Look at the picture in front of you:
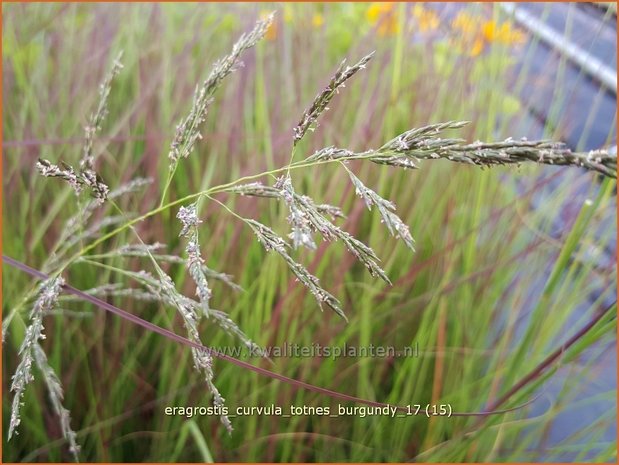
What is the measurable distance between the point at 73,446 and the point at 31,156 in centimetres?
54

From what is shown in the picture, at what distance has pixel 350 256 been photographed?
0.84 metres

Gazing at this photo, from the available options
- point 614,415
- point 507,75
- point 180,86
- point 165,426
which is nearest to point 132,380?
point 165,426

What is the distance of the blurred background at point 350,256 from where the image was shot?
79cm

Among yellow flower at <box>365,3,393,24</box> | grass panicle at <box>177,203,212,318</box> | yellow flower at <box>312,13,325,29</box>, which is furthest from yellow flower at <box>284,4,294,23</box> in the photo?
grass panicle at <box>177,203,212,318</box>

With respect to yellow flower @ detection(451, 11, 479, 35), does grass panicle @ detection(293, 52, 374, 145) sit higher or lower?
lower

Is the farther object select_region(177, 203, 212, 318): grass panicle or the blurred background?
the blurred background

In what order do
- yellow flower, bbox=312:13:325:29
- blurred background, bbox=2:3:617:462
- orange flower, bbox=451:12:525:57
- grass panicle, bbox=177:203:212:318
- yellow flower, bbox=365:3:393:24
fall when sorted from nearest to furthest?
1. grass panicle, bbox=177:203:212:318
2. blurred background, bbox=2:3:617:462
3. orange flower, bbox=451:12:525:57
4. yellow flower, bbox=365:3:393:24
5. yellow flower, bbox=312:13:325:29

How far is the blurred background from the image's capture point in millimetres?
787

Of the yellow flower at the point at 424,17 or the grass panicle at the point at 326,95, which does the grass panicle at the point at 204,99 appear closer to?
the grass panicle at the point at 326,95

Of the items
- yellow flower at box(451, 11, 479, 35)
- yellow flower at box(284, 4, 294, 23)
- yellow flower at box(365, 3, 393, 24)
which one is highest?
yellow flower at box(284, 4, 294, 23)

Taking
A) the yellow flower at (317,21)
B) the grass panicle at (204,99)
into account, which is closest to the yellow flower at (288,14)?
the yellow flower at (317,21)

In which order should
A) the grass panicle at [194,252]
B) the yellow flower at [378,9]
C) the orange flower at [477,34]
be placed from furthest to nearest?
the yellow flower at [378,9], the orange flower at [477,34], the grass panicle at [194,252]

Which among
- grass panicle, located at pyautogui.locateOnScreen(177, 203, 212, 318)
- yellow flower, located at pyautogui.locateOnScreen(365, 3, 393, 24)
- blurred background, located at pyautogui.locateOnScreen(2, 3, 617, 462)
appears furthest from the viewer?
yellow flower, located at pyautogui.locateOnScreen(365, 3, 393, 24)

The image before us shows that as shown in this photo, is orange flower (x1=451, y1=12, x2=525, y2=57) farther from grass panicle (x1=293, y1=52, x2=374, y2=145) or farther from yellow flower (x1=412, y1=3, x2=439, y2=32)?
Answer: grass panicle (x1=293, y1=52, x2=374, y2=145)
